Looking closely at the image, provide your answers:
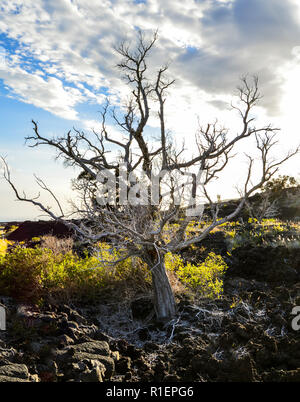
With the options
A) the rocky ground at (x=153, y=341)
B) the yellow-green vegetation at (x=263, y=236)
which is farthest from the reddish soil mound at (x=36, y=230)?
the rocky ground at (x=153, y=341)

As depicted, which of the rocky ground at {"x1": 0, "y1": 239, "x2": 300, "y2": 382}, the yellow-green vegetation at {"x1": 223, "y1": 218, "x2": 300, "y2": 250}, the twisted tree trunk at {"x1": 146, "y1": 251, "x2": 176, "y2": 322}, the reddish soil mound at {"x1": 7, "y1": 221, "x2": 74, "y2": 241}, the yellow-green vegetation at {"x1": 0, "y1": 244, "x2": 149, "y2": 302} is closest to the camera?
the rocky ground at {"x1": 0, "y1": 239, "x2": 300, "y2": 382}

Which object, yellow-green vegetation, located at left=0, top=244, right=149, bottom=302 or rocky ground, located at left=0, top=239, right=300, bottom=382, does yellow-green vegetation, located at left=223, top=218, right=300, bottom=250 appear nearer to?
rocky ground, located at left=0, top=239, right=300, bottom=382

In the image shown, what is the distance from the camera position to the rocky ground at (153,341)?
4469mm

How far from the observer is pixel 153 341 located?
5.96m

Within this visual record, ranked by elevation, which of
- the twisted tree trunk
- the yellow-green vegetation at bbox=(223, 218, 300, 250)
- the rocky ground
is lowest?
the rocky ground

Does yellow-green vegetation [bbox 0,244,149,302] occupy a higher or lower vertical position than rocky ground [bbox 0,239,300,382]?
higher

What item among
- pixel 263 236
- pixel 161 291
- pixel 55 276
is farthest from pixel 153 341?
pixel 263 236

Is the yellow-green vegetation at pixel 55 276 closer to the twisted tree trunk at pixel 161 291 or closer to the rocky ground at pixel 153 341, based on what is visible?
the rocky ground at pixel 153 341

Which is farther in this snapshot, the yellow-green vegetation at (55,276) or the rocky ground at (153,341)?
the yellow-green vegetation at (55,276)

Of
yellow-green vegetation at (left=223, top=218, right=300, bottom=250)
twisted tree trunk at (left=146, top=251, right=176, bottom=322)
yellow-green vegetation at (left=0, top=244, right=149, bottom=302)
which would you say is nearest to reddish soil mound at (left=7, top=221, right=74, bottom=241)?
yellow-green vegetation at (left=223, top=218, right=300, bottom=250)

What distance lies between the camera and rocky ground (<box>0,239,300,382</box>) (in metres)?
4.47

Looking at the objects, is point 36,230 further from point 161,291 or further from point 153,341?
point 153,341

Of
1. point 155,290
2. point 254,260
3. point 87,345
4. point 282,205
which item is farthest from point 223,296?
point 282,205
